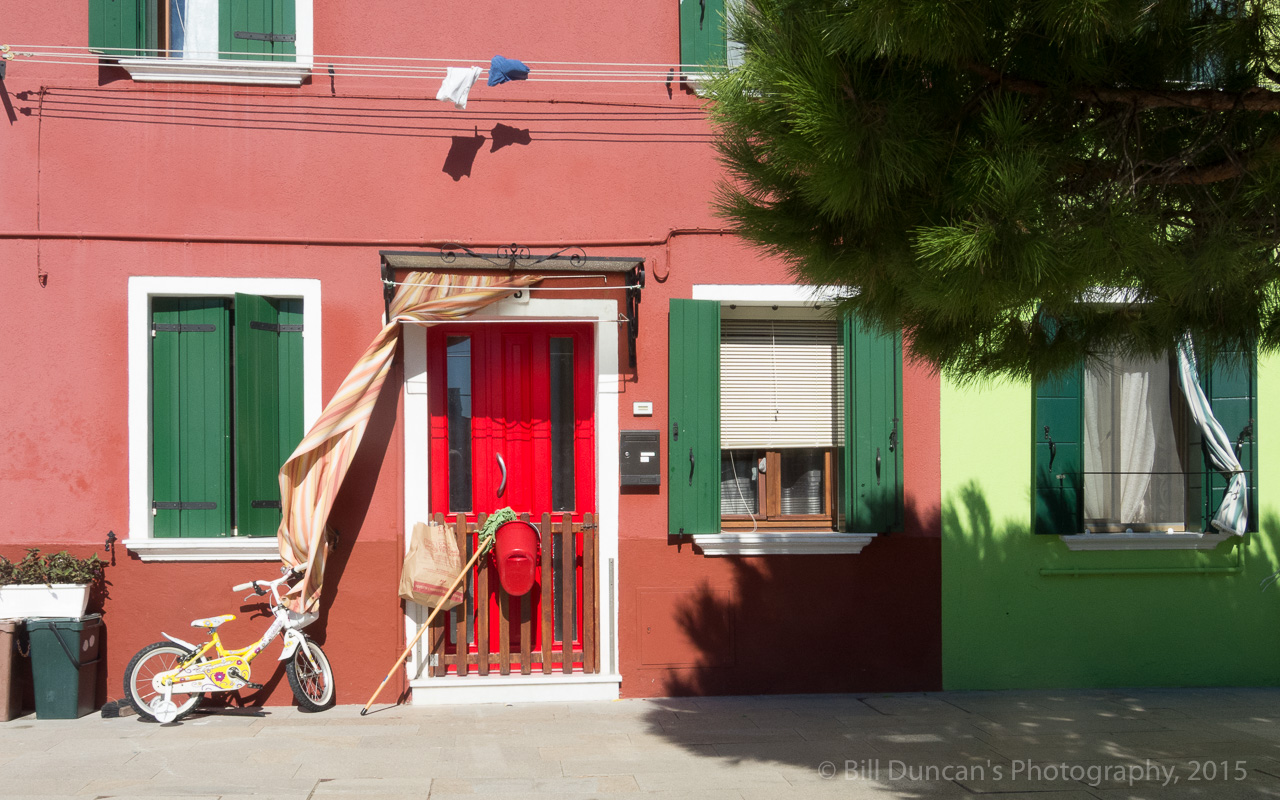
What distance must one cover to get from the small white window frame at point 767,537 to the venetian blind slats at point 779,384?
0.28 meters

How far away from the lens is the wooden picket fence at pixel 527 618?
6188 millimetres

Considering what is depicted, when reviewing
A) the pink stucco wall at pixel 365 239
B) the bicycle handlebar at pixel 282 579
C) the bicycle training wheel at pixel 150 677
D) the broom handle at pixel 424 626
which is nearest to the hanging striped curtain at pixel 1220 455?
the pink stucco wall at pixel 365 239

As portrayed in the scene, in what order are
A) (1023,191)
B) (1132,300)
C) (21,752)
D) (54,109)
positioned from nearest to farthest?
(1023,191) → (1132,300) → (21,752) → (54,109)

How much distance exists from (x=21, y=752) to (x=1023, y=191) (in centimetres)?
541

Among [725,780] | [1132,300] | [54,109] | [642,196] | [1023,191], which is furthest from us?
[642,196]

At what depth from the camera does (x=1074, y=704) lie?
242 inches

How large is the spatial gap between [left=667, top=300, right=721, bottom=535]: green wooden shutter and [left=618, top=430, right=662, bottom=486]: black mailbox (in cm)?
11

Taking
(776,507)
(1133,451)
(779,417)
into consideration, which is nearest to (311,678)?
(776,507)

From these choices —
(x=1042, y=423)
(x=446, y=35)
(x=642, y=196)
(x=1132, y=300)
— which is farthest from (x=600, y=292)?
(x=1132, y=300)

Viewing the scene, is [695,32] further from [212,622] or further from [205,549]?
[212,622]

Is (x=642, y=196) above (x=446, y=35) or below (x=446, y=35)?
below

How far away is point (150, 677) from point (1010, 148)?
5.52 m

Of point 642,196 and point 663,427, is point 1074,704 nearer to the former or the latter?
point 663,427

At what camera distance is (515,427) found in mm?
6473
